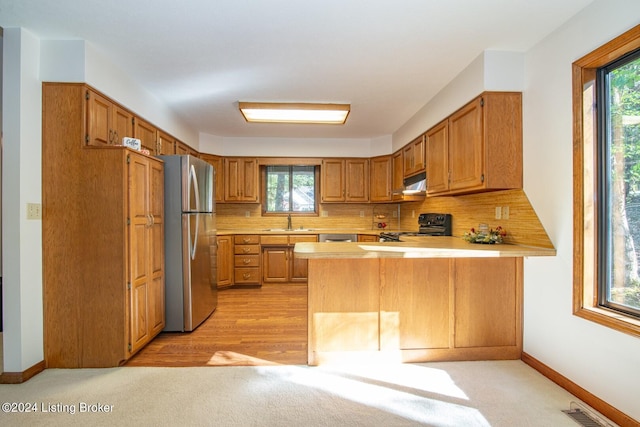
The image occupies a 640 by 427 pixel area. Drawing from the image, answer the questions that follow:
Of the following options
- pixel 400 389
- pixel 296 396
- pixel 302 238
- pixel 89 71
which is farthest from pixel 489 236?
pixel 89 71

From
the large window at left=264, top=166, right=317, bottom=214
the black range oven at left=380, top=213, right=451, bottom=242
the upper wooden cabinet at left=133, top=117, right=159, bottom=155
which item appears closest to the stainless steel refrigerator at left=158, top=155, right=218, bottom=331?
the upper wooden cabinet at left=133, top=117, right=159, bottom=155

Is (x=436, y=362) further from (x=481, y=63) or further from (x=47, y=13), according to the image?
(x=47, y=13)

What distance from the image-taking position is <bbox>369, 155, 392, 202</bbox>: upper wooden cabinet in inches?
199

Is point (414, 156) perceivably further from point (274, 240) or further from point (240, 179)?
point (240, 179)

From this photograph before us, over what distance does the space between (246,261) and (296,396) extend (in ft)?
10.2

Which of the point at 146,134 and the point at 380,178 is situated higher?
the point at 146,134

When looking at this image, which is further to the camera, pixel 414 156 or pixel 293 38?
pixel 414 156

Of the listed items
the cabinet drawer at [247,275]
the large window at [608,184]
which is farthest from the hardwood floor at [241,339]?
the large window at [608,184]

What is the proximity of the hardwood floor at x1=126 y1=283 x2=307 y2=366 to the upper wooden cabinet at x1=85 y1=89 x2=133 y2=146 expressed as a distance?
5.92 ft

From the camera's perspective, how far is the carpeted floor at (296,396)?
5.75 ft

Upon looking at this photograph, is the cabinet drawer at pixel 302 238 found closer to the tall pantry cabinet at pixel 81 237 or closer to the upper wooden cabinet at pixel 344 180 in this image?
the upper wooden cabinet at pixel 344 180

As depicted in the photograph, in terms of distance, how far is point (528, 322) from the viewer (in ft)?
7.86

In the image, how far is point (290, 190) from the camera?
561 centimetres

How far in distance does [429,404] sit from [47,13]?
3463mm
